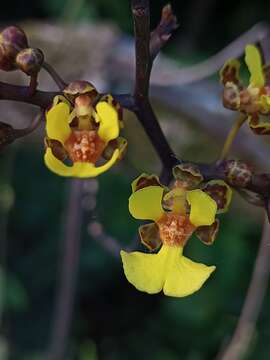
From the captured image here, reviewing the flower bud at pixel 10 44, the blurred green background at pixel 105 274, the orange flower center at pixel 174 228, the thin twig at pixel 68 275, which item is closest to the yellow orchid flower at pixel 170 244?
the orange flower center at pixel 174 228

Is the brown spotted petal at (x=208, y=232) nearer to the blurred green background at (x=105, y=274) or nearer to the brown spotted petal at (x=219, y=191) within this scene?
the brown spotted petal at (x=219, y=191)

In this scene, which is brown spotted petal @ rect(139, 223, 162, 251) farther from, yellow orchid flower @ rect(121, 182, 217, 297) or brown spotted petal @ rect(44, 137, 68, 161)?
brown spotted petal @ rect(44, 137, 68, 161)

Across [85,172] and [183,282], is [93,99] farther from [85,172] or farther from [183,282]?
[183,282]

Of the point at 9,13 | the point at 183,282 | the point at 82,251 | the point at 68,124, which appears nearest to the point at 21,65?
the point at 68,124

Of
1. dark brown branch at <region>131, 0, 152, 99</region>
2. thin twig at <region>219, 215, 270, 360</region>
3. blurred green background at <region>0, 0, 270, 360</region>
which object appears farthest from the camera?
blurred green background at <region>0, 0, 270, 360</region>

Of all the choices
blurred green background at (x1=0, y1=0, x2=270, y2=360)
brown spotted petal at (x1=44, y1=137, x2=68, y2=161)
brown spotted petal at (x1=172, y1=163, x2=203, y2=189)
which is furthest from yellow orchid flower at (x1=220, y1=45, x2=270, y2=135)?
blurred green background at (x1=0, y1=0, x2=270, y2=360)
